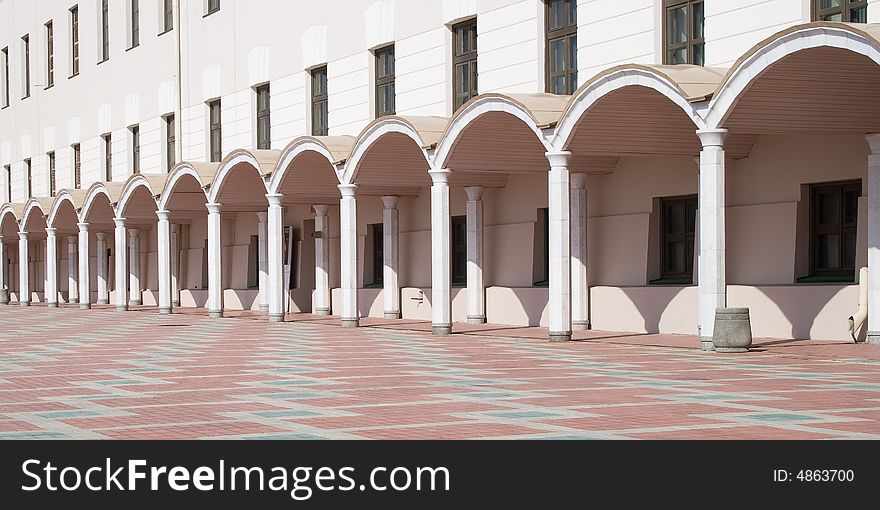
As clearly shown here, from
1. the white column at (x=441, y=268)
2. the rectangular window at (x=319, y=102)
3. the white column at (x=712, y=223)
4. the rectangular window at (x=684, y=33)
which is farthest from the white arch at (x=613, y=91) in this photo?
the rectangular window at (x=319, y=102)

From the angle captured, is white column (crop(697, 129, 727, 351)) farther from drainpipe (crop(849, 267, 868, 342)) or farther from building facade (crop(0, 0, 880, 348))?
drainpipe (crop(849, 267, 868, 342))

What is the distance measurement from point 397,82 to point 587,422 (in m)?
21.2

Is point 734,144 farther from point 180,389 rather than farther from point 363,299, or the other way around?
point 363,299

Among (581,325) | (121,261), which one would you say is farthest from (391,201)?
(121,261)

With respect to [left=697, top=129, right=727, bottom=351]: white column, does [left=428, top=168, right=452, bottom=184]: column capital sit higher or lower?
higher

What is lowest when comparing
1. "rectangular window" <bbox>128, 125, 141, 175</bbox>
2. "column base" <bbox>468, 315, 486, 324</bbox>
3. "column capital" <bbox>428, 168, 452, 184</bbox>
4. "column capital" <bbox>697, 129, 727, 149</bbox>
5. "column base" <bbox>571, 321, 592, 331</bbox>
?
"column base" <bbox>468, 315, 486, 324</bbox>

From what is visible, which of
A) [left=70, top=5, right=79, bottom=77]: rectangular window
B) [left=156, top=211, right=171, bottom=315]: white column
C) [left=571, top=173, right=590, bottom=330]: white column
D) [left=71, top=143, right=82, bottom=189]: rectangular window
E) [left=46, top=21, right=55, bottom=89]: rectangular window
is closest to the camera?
[left=571, top=173, right=590, bottom=330]: white column

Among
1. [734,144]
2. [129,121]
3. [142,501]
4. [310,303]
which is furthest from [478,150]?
[129,121]

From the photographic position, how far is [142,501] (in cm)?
773

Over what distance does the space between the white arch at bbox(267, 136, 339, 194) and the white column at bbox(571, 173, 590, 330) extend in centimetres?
534

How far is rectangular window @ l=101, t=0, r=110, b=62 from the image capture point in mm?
48906

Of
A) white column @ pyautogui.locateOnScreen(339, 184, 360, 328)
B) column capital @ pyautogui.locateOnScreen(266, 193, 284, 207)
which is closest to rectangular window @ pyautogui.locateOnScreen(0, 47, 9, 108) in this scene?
column capital @ pyautogui.locateOnScreen(266, 193, 284, 207)

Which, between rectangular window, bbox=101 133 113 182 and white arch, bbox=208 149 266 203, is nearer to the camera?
white arch, bbox=208 149 266 203

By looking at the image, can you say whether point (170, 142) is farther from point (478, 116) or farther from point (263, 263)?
point (478, 116)
